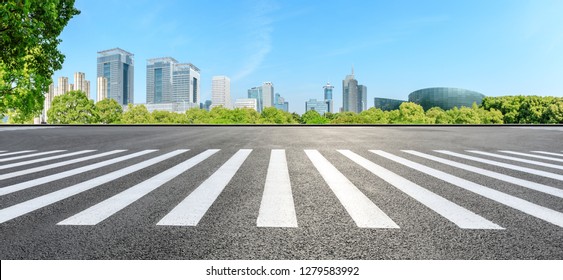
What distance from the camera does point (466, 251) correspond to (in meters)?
2.41

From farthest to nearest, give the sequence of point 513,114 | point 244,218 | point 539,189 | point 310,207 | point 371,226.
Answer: point 513,114
point 539,189
point 310,207
point 244,218
point 371,226

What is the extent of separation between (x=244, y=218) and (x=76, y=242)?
1431 mm

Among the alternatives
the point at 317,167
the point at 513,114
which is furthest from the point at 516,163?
the point at 513,114

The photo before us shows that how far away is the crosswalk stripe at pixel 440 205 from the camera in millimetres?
3008

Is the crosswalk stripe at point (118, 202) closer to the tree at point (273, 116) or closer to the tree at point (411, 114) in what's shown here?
the tree at point (411, 114)

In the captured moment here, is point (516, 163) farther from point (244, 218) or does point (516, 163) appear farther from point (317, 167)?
point (244, 218)

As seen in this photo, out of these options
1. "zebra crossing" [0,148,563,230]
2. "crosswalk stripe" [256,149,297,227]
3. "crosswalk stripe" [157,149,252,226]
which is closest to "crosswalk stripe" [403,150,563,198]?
"zebra crossing" [0,148,563,230]

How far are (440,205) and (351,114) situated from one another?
81.5 meters

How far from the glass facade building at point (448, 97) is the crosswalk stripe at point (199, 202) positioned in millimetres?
142563

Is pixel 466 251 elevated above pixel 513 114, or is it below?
below

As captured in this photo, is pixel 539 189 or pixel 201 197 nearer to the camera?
pixel 201 197

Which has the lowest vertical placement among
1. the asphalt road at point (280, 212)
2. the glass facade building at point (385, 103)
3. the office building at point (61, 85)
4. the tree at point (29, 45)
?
the asphalt road at point (280, 212)

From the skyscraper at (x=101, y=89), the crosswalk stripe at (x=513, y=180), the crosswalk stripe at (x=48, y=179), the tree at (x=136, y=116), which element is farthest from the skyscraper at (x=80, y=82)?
the crosswalk stripe at (x=513, y=180)

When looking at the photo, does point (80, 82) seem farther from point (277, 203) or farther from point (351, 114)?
point (277, 203)
